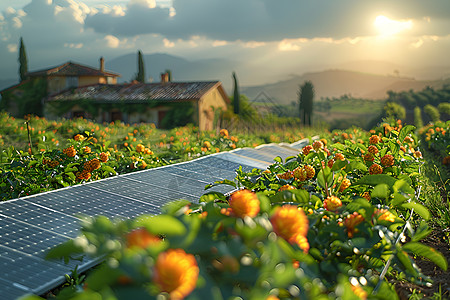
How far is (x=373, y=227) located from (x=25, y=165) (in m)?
4.74

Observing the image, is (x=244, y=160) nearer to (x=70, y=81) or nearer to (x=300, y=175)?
(x=300, y=175)

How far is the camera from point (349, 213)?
2.27m

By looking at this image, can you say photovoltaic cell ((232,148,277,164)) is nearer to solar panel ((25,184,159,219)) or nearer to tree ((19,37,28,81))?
solar panel ((25,184,159,219))

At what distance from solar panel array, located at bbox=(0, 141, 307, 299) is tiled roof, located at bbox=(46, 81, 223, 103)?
24.4 m

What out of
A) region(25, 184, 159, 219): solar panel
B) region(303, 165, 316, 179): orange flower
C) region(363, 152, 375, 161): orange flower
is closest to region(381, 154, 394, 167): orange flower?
region(363, 152, 375, 161): orange flower

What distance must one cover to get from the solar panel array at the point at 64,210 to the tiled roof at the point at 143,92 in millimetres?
24414

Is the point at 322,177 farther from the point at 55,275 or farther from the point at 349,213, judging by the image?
the point at 55,275

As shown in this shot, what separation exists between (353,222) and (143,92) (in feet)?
103

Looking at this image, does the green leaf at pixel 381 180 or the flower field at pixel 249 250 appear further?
the green leaf at pixel 381 180

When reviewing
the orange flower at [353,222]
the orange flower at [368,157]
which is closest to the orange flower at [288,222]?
the orange flower at [353,222]

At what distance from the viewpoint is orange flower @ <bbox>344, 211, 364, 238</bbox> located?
2.13 m

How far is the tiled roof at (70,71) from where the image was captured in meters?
37.9

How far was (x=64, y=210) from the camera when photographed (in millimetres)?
3742

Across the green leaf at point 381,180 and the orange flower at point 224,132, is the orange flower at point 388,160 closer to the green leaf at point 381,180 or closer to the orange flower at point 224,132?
the green leaf at point 381,180
